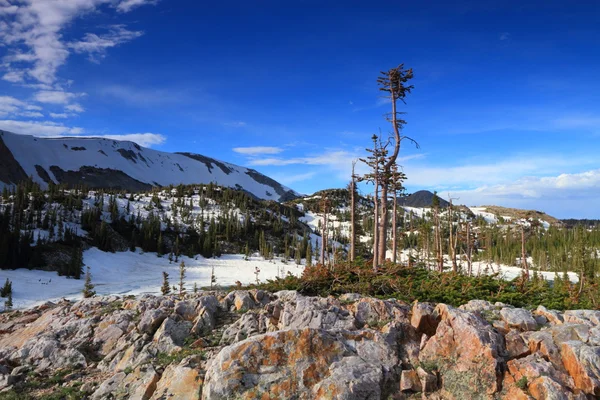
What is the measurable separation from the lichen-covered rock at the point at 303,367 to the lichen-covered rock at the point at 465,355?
1018 millimetres

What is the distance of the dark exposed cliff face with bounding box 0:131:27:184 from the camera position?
13462cm

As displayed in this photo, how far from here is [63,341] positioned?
1000 cm

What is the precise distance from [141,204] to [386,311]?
84526 mm

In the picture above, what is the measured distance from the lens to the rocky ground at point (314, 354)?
6.51 m

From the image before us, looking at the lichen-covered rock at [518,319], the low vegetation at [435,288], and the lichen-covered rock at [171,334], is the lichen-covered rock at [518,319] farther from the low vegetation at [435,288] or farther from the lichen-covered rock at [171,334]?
the lichen-covered rock at [171,334]

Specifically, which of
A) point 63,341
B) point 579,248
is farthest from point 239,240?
point 63,341

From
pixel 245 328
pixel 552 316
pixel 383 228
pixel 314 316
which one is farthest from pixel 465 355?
pixel 383 228

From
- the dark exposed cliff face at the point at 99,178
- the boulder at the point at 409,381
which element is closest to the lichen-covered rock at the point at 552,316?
the boulder at the point at 409,381

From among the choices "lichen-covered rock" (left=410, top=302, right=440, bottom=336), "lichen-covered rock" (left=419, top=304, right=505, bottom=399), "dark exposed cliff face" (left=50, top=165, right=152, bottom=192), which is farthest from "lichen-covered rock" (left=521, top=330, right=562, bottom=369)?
"dark exposed cliff face" (left=50, top=165, right=152, bottom=192)

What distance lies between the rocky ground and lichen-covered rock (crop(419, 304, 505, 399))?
21 millimetres

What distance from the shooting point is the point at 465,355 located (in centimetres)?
700

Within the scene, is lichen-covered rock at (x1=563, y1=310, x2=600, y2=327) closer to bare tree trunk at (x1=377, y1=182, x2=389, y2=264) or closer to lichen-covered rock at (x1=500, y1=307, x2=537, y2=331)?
lichen-covered rock at (x1=500, y1=307, x2=537, y2=331)

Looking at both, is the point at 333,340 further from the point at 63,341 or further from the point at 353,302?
the point at 63,341

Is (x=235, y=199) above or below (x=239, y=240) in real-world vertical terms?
above
